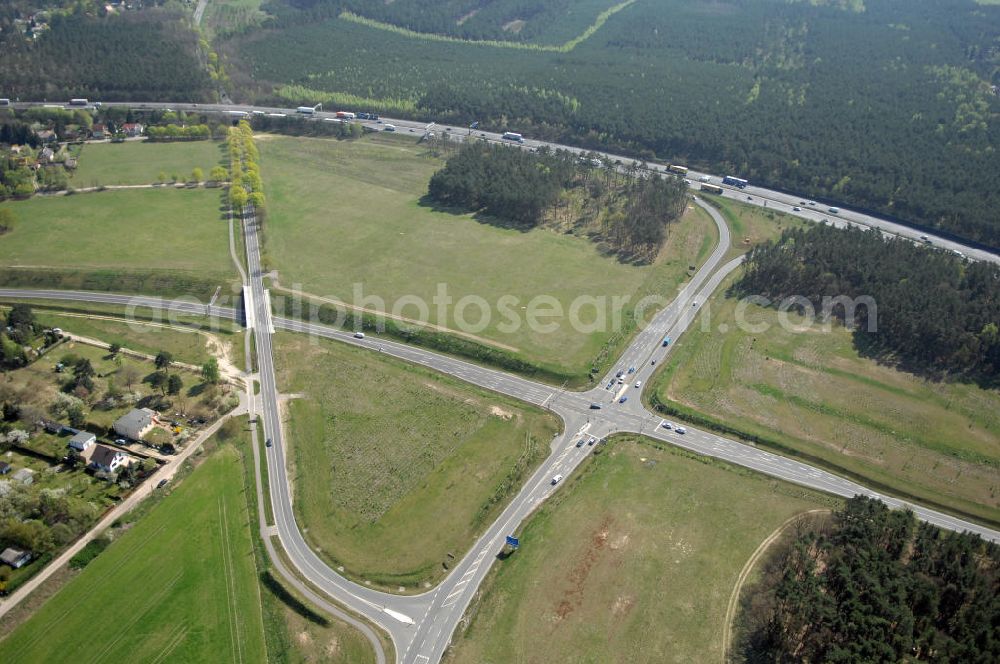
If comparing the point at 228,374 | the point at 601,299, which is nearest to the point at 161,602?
the point at 228,374

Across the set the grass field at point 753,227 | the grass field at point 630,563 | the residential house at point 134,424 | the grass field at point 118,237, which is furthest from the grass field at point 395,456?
the grass field at point 753,227

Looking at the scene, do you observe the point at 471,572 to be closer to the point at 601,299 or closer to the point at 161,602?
the point at 161,602

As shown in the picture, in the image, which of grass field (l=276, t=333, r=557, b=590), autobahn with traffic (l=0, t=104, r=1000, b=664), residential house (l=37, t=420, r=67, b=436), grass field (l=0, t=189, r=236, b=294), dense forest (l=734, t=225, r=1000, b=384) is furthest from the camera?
grass field (l=0, t=189, r=236, b=294)

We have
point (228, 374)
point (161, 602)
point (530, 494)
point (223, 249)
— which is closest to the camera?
point (161, 602)

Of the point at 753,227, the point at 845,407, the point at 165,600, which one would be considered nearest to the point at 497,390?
the point at 165,600

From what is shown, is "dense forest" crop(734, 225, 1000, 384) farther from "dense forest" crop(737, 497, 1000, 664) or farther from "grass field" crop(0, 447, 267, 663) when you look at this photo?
"grass field" crop(0, 447, 267, 663)

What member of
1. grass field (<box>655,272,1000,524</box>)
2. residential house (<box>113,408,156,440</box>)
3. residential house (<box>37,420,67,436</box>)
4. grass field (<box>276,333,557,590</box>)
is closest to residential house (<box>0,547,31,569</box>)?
residential house (<box>113,408,156,440</box>)
